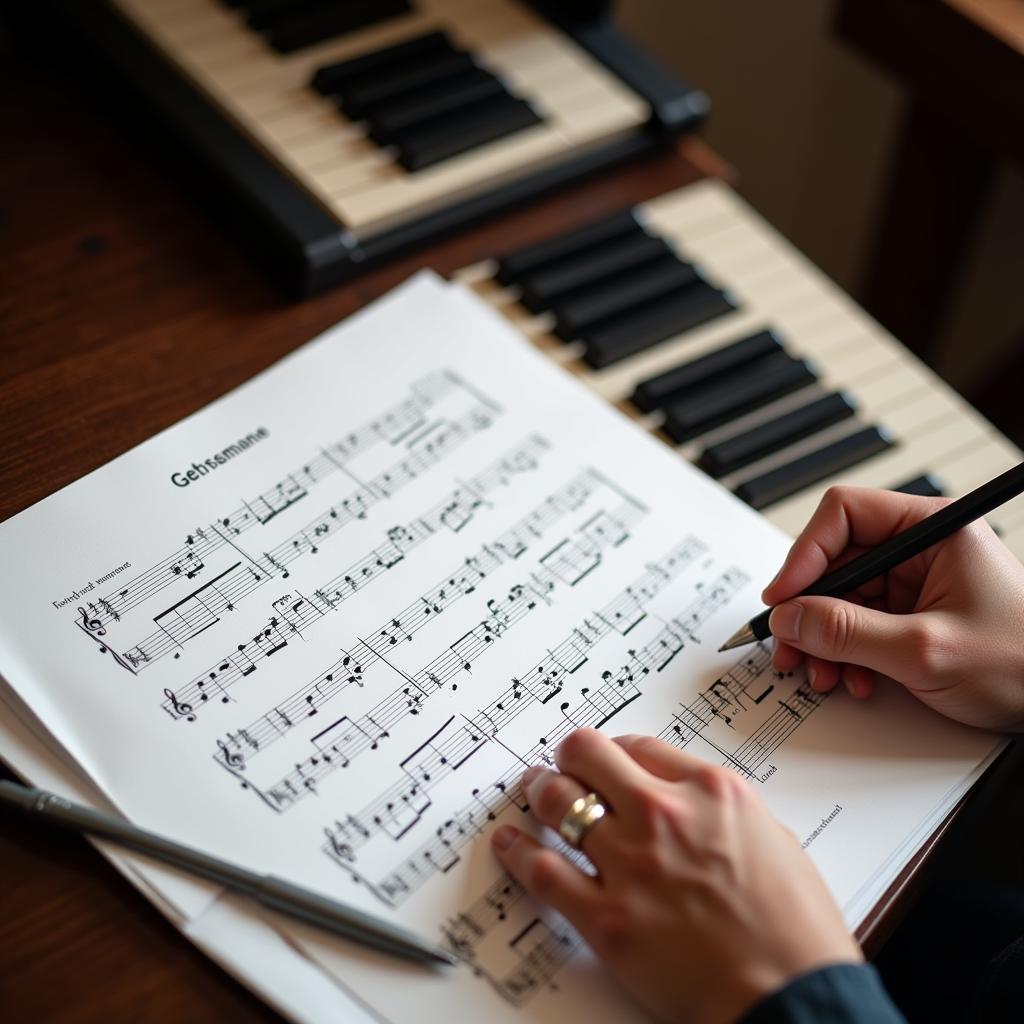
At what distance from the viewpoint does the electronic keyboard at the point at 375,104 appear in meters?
0.98

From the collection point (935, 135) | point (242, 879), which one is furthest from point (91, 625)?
point (935, 135)

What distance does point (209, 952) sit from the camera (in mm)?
655

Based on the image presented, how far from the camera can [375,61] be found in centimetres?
108

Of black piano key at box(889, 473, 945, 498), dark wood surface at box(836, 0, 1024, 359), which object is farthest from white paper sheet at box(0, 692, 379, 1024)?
dark wood surface at box(836, 0, 1024, 359)

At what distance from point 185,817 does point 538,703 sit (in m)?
0.22

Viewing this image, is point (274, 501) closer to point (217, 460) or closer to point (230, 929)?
point (217, 460)

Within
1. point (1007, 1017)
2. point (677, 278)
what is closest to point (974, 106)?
point (677, 278)

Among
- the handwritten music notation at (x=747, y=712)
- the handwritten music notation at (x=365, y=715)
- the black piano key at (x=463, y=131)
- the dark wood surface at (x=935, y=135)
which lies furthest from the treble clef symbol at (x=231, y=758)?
the dark wood surface at (x=935, y=135)

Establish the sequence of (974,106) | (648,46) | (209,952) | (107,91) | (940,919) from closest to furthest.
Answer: (209,952) < (940,919) < (107,91) < (974,106) < (648,46)

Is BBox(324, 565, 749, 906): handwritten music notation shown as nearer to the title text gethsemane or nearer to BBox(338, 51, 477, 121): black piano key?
the title text gethsemane

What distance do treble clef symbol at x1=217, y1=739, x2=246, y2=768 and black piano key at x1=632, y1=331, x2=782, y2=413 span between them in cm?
43

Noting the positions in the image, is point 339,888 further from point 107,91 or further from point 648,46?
point 648,46

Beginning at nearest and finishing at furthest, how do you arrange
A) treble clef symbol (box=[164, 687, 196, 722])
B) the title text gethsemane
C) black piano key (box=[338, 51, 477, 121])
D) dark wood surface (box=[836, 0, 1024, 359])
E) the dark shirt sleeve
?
the dark shirt sleeve
treble clef symbol (box=[164, 687, 196, 722])
the title text gethsemane
black piano key (box=[338, 51, 477, 121])
dark wood surface (box=[836, 0, 1024, 359])

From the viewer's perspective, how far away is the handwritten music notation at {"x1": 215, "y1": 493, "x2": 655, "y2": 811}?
27.9 inches
